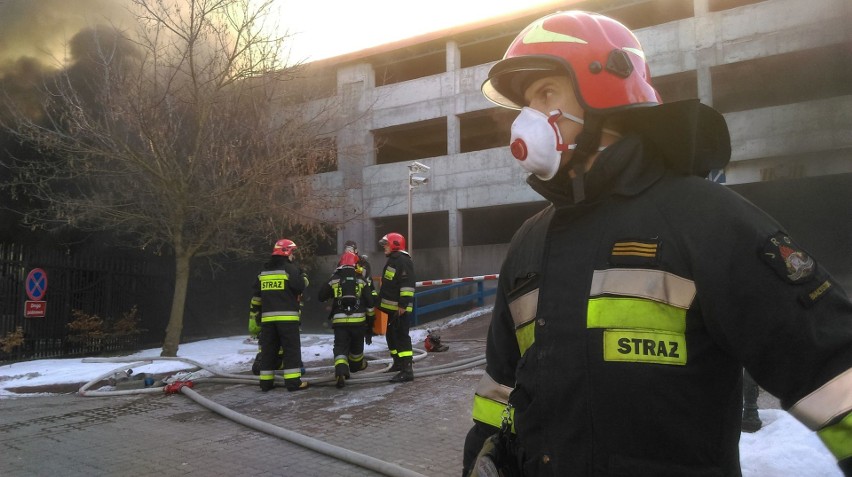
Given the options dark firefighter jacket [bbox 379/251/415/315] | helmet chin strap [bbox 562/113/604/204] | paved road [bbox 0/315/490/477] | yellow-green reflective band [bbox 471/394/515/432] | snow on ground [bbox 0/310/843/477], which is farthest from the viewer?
dark firefighter jacket [bbox 379/251/415/315]

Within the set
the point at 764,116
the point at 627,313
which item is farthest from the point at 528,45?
the point at 764,116

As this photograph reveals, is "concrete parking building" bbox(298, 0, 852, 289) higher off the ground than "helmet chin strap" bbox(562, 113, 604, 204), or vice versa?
"concrete parking building" bbox(298, 0, 852, 289)

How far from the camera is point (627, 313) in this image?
1.12 m

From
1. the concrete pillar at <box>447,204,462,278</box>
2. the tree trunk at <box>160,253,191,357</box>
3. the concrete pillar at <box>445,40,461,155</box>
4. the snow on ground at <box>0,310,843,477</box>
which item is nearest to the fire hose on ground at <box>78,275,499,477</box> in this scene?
the snow on ground at <box>0,310,843,477</box>

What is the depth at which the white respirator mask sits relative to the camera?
53.4 inches

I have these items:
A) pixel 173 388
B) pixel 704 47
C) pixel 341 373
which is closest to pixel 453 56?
pixel 704 47

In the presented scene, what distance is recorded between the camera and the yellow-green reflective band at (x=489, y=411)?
4.87 ft

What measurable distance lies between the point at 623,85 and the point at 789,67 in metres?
13.6

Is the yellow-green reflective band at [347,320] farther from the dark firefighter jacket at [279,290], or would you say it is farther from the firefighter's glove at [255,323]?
the firefighter's glove at [255,323]

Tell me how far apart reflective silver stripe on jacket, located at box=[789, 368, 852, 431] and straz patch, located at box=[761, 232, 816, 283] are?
0.18 metres

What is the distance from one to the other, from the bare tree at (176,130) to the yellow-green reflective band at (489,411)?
7568 mm

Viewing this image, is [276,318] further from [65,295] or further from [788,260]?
[788,260]

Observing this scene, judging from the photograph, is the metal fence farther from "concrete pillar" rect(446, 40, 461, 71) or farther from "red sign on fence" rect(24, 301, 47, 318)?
"concrete pillar" rect(446, 40, 461, 71)

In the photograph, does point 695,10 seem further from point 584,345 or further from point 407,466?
point 584,345
